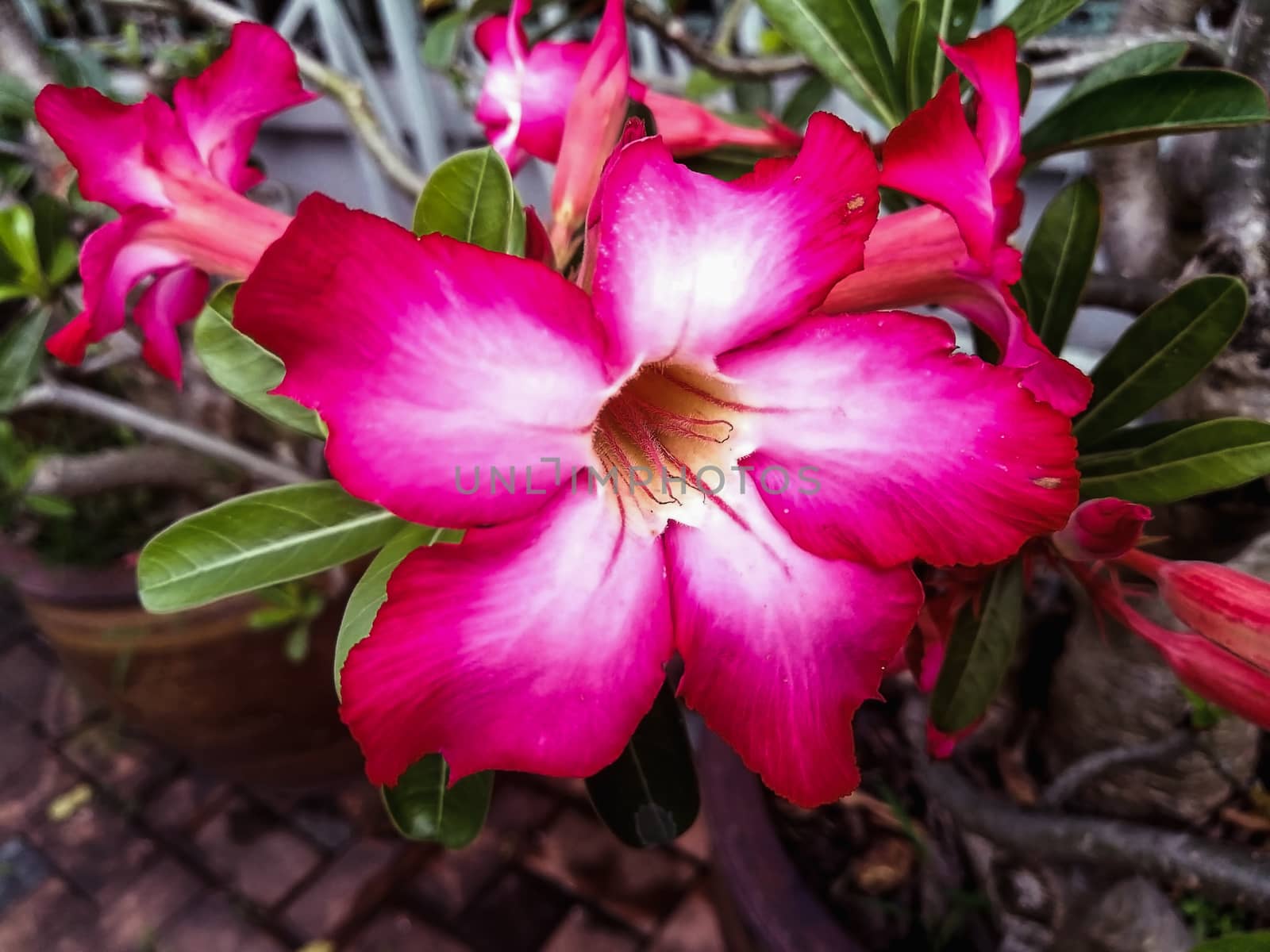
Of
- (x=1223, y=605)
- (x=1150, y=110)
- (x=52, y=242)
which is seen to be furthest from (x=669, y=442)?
(x=52, y=242)

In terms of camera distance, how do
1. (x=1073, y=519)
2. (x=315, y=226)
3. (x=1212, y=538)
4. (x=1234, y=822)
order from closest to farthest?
(x=315, y=226) < (x=1073, y=519) < (x=1212, y=538) < (x=1234, y=822)

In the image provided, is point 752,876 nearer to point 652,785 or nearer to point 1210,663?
point 652,785

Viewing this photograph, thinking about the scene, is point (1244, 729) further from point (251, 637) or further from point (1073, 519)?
point (251, 637)

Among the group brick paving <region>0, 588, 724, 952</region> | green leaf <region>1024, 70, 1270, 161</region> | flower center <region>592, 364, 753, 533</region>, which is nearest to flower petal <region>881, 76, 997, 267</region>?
flower center <region>592, 364, 753, 533</region>

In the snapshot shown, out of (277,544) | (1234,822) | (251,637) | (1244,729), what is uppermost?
(277,544)

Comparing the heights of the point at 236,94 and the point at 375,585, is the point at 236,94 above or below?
above

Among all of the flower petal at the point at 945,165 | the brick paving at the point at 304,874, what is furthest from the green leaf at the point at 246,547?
the brick paving at the point at 304,874

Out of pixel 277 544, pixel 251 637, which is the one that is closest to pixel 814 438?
pixel 277 544
